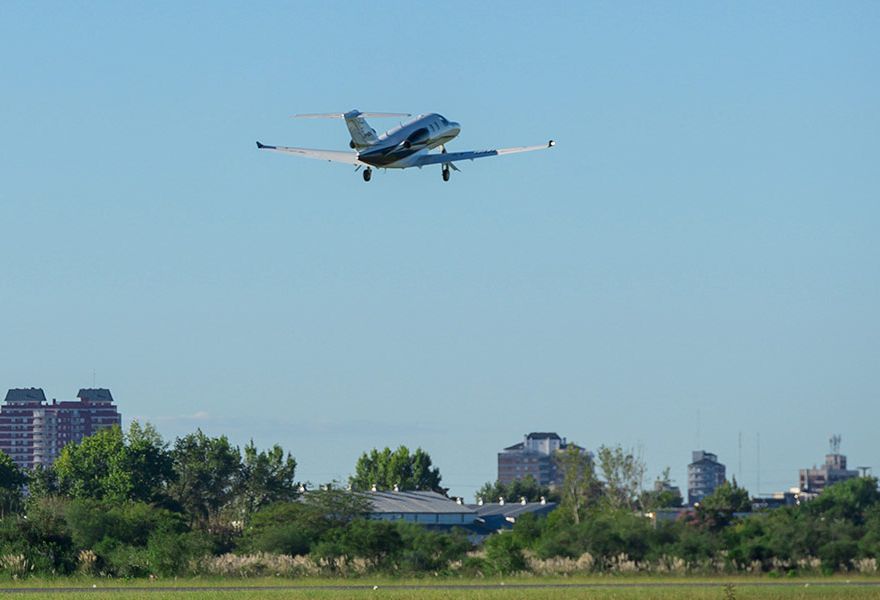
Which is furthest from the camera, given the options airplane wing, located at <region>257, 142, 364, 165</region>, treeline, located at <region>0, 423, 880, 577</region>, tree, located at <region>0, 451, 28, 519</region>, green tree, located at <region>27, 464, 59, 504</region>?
green tree, located at <region>27, 464, 59, 504</region>

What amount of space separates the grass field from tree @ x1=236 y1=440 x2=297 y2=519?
86.5 meters

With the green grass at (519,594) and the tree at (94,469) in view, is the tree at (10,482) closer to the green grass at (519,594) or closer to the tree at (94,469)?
the tree at (94,469)

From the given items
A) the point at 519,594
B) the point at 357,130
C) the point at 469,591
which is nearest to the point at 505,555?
the point at 469,591

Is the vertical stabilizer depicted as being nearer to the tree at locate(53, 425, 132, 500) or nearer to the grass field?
the grass field

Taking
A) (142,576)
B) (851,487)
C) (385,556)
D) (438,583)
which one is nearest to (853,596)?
(438,583)

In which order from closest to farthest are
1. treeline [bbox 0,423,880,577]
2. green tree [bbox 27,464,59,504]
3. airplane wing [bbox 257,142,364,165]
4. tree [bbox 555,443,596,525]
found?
airplane wing [bbox 257,142,364,165]
treeline [bbox 0,423,880,577]
tree [bbox 555,443,596,525]
green tree [bbox 27,464,59,504]

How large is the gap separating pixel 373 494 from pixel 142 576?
95.4m

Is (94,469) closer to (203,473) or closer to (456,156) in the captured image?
(203,473)

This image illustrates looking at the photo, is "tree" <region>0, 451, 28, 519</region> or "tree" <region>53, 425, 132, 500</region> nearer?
"tree" <region>0, 451, 28, 519</region>

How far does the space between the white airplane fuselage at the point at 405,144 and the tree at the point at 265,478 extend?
9990cm

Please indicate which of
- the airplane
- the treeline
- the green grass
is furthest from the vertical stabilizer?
the treeline

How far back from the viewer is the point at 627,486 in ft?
554

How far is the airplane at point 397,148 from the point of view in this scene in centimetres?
8444

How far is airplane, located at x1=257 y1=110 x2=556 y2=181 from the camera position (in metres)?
84.4
